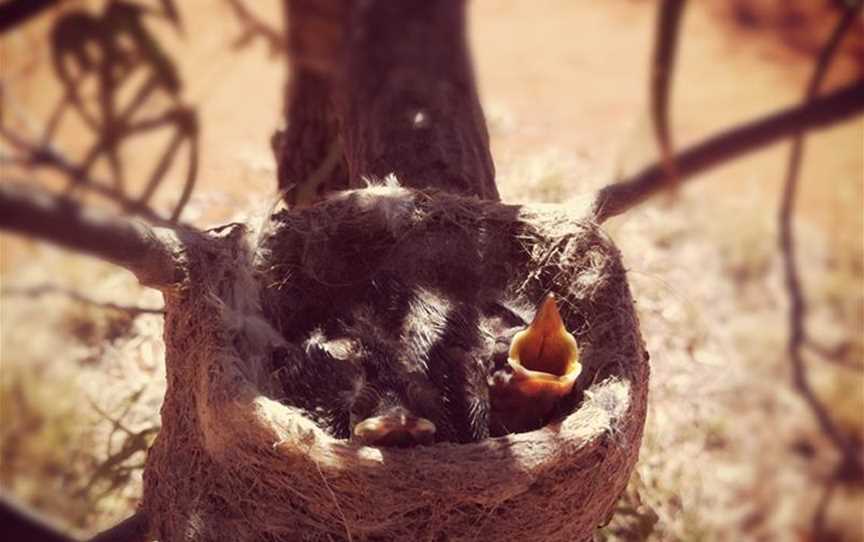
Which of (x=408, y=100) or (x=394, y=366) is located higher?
(x=408, y=100)

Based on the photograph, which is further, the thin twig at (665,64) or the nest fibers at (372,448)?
the nest fibers at (372,448)

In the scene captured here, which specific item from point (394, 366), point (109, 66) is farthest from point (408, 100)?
point (109, 66)

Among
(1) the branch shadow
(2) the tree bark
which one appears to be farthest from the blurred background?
(2) the tree bark

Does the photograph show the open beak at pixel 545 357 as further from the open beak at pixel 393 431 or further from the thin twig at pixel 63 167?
the thin twig at pixel 63 167

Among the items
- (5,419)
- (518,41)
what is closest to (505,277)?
(5,419)

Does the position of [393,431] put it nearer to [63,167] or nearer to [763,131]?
[63,167]

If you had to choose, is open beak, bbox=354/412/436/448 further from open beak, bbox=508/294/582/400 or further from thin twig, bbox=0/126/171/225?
thin twig, bbox=0/126/171/225

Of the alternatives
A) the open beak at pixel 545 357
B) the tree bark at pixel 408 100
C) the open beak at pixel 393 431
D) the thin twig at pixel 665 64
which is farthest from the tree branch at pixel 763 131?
the tree bark at pixel 408 100
